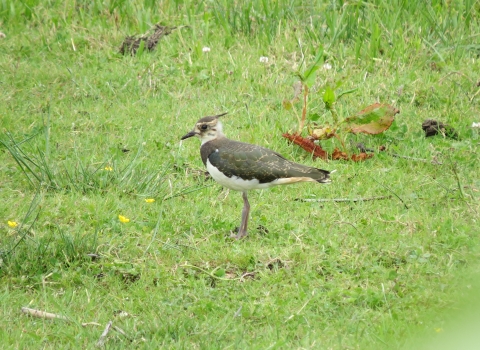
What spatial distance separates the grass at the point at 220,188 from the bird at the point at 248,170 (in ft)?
1.27

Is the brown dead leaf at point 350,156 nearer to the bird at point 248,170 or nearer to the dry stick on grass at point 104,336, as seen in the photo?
the bird at point 248,170

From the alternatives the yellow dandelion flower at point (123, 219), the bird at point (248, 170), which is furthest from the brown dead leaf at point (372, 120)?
the yellow dandelion flower at point (123, 219)

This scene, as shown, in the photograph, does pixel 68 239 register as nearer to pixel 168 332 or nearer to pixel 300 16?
pixel 168 332

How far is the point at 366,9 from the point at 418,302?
5638mm

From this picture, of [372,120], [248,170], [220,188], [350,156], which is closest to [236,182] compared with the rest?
[248,170]

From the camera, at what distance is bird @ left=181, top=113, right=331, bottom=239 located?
6.17 meters

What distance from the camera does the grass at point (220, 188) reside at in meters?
5.07

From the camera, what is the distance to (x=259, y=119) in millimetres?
8391

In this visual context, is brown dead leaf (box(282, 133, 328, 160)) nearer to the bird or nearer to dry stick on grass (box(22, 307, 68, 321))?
the bird

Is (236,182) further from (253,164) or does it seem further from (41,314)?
(41,314)

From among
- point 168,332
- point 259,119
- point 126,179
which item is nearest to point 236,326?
point 168,332

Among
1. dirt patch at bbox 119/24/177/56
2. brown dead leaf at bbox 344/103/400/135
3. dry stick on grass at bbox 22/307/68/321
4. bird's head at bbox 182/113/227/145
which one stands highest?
bird's head at bbox 182/113/227/145

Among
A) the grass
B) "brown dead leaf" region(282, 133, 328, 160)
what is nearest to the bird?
the grass

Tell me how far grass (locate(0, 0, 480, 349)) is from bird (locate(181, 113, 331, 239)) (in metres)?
0.39
